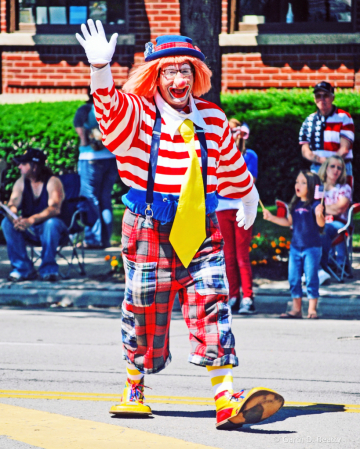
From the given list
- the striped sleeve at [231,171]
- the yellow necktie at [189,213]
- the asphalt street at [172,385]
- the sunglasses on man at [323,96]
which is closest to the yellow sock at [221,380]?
the asphalt street at [172,385]

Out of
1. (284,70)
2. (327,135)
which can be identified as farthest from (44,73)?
(327,135)

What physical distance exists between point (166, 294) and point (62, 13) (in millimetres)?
12915

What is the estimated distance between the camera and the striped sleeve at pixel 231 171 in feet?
16.2

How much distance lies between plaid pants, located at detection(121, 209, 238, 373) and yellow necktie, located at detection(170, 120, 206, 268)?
63mm

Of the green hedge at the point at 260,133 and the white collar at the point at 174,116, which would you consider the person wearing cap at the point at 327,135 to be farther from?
the white collar at the point at 174,116

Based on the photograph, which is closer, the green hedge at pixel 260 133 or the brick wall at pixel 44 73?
the green hedge at pixel 260 133

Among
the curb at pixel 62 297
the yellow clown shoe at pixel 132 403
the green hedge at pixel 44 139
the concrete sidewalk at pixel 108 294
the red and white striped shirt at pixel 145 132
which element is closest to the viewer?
the red and white striped shirt at pixel 145 132

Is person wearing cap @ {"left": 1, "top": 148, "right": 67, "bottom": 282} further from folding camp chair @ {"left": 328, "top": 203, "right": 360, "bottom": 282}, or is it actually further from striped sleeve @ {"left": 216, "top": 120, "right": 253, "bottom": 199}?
striped sleeve @ {"left": 216, "top": 120, "right": 253, "bottom": 199}

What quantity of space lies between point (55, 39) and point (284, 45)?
13.9 feet

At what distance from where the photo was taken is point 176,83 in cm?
466

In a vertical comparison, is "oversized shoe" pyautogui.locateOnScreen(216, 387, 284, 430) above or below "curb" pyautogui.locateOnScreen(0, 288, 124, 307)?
above

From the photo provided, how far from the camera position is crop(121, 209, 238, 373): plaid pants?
4.62m

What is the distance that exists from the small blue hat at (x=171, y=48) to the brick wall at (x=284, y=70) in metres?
10.8

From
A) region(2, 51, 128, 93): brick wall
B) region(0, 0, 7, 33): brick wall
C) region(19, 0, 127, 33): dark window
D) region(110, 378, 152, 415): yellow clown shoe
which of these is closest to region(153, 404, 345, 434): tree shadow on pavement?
region(110, 378, 152, 415): yellow clown shoe
